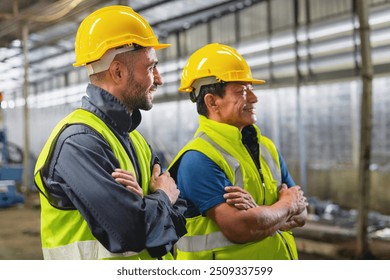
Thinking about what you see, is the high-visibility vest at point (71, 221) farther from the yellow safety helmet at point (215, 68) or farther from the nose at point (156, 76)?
the yellow safety helmet at point (215, 68)

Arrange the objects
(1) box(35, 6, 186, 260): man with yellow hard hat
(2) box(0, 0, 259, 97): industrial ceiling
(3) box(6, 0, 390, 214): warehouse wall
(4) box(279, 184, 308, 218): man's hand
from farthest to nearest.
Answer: (3) box(6, 0, 390, 214): warehouse wall, (2) box(0, 0, 259, 97): industrial ceiling, (4) box(279, 184, 308, 218): man's hand, (1) box(35, 6, 186, 260): man with yellow hard hat

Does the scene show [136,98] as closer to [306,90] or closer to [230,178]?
[230,178]

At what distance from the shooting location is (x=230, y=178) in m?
1.51

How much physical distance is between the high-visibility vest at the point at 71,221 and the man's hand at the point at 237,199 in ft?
1.06

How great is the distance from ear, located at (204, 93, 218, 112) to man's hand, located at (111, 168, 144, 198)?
519 millimetres

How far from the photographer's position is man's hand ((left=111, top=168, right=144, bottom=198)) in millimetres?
1171

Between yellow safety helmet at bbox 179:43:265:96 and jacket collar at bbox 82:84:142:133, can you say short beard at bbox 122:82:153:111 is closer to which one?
jacket collar at bbox 82:84:142:133

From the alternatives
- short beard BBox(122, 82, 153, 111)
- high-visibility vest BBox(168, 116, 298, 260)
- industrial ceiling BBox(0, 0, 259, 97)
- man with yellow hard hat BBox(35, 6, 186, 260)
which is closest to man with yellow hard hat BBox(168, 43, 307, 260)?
high-visibility vest BBox(168, 116, 298, 260)

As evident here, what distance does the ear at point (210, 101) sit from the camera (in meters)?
1.62

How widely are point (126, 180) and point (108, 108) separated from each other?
0.77 ft

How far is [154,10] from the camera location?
13.0ft

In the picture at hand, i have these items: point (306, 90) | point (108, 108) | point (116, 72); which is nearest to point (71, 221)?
point (108, 108)
